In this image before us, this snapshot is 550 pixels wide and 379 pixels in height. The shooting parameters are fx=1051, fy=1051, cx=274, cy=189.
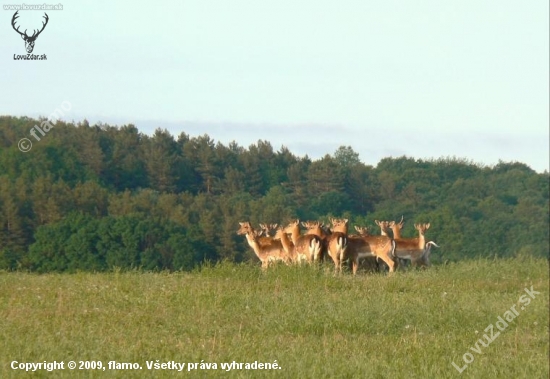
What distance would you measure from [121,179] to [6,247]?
599 inches

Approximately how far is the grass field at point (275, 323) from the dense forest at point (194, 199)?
6.98 m

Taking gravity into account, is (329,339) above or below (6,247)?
above

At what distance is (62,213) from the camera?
102 feet

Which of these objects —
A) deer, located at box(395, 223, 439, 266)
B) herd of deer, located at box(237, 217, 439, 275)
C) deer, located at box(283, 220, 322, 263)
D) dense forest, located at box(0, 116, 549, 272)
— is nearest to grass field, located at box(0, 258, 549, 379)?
deer, located at box(283, 220, 322, 263)

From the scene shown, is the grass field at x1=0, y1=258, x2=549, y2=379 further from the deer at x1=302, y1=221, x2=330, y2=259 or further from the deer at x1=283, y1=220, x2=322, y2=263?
the deer at x1=302, y1=221, x2=330, y2=259

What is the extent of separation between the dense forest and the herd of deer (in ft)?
9.14

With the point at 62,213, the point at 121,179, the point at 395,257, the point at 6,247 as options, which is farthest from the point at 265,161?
the point at 395,257

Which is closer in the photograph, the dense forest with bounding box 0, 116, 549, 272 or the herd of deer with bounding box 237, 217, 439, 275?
the herd of deer with bounding box 237, 217, 439, 275

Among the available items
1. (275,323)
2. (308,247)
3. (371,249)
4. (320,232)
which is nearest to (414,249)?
(371,249)

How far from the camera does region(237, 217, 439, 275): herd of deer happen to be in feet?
57.7

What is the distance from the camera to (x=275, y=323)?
447 inches

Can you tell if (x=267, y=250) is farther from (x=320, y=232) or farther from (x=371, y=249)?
(x=371, y=249)

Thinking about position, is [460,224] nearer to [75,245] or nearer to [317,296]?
[75,245]

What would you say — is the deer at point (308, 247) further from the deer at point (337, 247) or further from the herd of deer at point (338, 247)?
the deer at point (337, 247)
